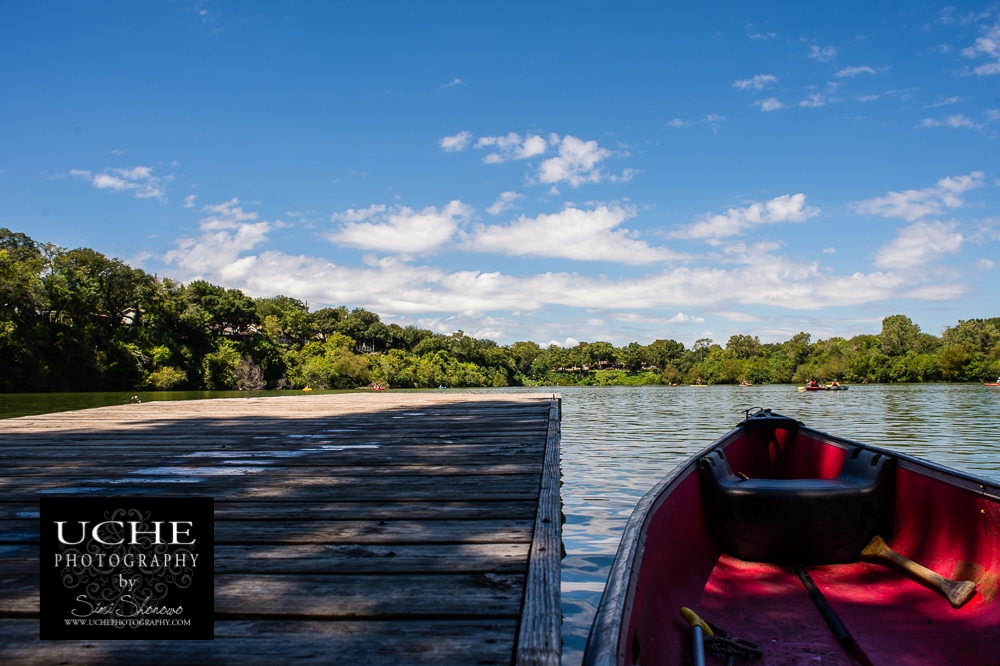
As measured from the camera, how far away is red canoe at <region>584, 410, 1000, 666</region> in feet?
7.58

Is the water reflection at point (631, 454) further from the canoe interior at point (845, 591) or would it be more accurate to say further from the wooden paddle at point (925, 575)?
the wooden paddle at point (925, 575)

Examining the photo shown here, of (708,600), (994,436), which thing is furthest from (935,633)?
(994,436)

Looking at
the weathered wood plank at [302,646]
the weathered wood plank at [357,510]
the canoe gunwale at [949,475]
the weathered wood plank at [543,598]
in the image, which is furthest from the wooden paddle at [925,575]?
the weathered wood plank at [302,646]

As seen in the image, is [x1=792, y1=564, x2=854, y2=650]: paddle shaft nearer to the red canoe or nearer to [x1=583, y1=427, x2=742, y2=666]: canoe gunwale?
the red canoe

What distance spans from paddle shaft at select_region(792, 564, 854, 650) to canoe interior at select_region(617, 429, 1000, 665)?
0.03 m

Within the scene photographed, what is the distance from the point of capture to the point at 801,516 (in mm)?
3305

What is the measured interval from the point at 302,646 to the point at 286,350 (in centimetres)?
7320

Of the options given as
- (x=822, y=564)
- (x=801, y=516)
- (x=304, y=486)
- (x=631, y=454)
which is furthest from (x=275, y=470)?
(x=631, y=454)

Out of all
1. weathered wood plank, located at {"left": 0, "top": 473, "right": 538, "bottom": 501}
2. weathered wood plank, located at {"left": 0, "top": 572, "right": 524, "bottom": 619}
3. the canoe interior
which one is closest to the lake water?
the canoe interior

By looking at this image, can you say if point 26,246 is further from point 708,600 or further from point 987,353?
point 987,353

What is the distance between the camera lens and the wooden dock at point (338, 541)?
151 cm

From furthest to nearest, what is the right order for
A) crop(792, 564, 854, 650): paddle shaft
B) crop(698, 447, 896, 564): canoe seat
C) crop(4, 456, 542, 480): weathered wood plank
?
crop(4, 456, 542, 480): weathered wood plank → crop(698, 447, 896, 564): canoe seat → crop(792, 564, 854, 650): paddle shaft

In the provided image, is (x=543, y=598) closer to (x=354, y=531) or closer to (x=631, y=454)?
(x=354, y=531)

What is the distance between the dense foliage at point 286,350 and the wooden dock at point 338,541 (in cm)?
4755
